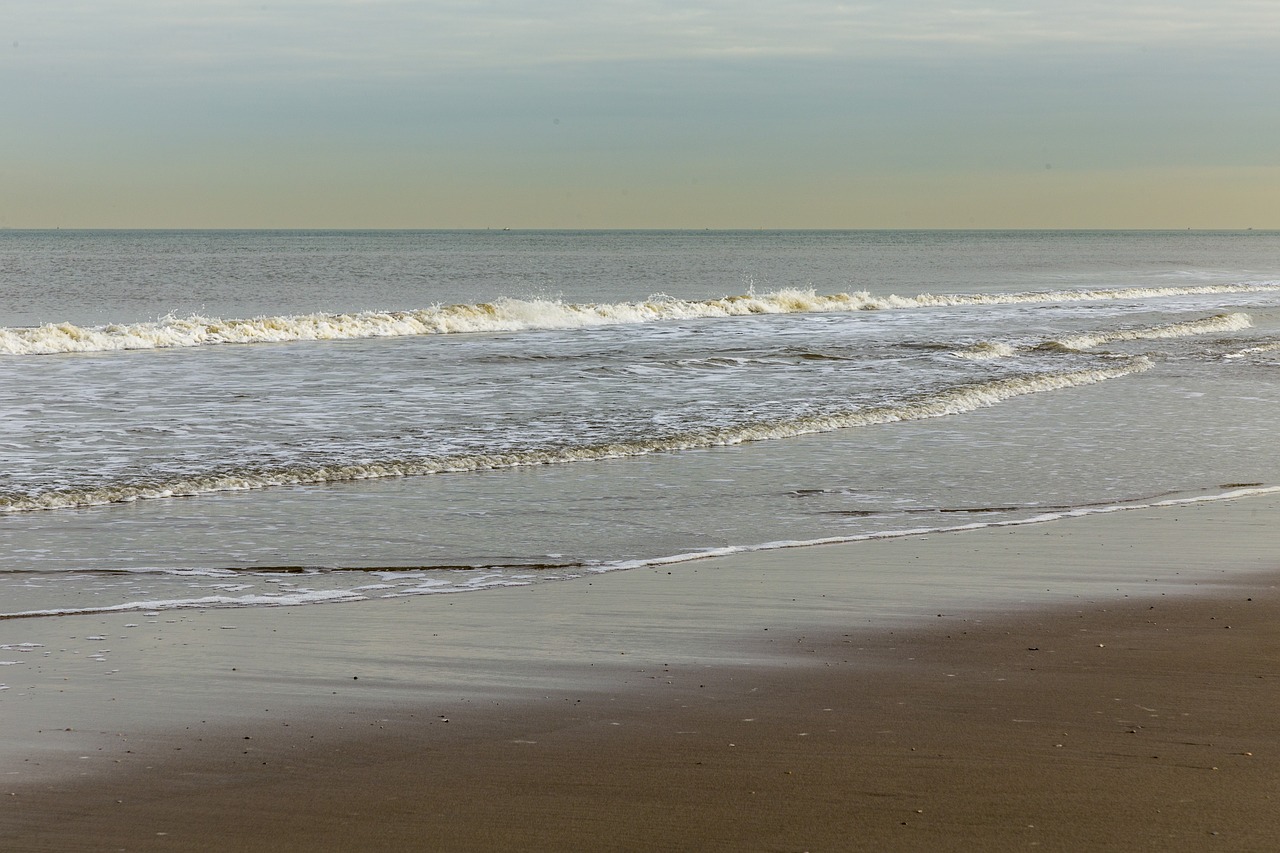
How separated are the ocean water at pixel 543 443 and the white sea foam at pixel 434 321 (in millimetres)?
144

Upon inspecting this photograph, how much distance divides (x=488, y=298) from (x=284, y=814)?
169 feet

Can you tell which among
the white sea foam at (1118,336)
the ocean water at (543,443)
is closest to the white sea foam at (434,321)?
the ocean water at (543,443)

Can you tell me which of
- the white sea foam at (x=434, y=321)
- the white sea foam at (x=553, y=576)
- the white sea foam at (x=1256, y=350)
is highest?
the white sea foam at (x=434, y=321)

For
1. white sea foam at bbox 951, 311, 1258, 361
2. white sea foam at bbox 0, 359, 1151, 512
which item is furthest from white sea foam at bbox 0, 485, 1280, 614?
white sea foam at bbox 951, 311, 1258, 361

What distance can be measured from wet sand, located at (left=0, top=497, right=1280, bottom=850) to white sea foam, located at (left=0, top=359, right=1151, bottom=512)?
4.05 m

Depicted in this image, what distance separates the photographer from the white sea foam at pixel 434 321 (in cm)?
2823

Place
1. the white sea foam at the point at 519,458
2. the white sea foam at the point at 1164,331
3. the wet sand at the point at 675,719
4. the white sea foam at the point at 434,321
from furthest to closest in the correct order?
1. the white sea foam at the point at 1164,331
2. the white sea foam at the point at 434,321
3. the white sea foam at the point at 519,458
4. the wet sand at the point at 675,719

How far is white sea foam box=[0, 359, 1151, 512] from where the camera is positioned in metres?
10.2

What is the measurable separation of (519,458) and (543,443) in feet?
3.10

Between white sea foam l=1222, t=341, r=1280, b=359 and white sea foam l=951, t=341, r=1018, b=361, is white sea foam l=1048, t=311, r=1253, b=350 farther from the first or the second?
white sea foam l=1222, t=341, r=1280, b=359

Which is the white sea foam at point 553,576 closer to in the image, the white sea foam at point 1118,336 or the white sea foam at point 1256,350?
the white sea foam at point 1118,336

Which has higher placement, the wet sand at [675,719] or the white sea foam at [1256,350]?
A: the white sea foam at [1256,350]

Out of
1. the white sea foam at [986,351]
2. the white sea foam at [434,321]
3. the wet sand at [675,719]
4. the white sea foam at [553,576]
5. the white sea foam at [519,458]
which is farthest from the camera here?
the white sea foam at [434,321]

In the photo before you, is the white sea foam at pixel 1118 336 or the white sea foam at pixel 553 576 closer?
the white sea foam at pixel 553 576
